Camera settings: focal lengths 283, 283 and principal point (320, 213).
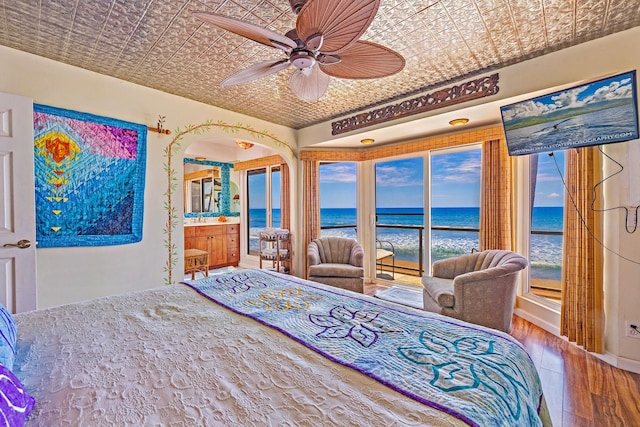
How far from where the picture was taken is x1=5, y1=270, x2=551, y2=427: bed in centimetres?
75

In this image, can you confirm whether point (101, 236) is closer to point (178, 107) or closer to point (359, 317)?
point (178, 107)

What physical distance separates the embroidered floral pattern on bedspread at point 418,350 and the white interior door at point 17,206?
4.95 ft

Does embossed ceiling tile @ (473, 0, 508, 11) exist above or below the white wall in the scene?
above

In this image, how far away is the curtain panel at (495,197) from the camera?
3.19m

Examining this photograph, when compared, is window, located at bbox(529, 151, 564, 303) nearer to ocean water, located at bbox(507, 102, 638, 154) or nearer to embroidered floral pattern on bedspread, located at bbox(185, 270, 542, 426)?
ocean water, located at bbox(507, 102, 638, 154)

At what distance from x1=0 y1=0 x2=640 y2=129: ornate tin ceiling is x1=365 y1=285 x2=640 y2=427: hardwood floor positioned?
8.03 feet

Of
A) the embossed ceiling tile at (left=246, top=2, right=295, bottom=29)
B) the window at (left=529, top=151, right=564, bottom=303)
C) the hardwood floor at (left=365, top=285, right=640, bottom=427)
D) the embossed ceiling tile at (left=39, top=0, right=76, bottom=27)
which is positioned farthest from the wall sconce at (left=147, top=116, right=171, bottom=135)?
the window at (left=529, top=151, right=564, bottom=303)

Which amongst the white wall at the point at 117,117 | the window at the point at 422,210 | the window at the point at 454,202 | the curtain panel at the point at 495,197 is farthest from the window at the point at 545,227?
the white wall at the point at 117,117

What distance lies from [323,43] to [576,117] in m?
2.02

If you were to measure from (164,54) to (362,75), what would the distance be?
65.0 inches

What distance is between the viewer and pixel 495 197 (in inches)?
128

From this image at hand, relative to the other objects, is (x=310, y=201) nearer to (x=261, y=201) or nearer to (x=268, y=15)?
(x=261, y=201)

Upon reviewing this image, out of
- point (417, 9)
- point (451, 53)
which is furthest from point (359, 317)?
point (451, 53)

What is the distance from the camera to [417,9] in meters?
1.79
